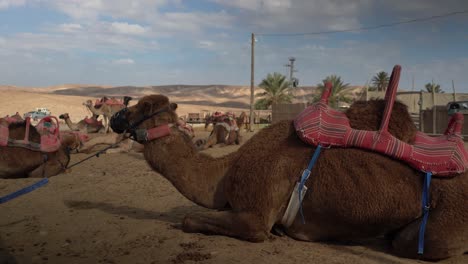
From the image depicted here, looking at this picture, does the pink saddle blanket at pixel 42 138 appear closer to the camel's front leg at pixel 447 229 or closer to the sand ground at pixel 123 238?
the sand ground at pixel 123 238

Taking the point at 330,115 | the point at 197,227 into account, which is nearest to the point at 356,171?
the point at 330,115

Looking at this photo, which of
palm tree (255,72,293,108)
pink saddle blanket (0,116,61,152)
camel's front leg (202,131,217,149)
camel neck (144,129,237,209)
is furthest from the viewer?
palm tree (255,72,293,108)

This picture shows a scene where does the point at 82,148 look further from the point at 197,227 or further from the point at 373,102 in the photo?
the point at 373,102

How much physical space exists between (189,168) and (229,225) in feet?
2.99

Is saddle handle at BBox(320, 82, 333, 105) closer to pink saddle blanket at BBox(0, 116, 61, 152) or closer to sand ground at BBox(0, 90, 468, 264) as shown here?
sand ground at BBox(0, 90, 468, 264)

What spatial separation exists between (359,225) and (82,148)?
12.5 meters

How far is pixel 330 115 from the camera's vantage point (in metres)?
5.10

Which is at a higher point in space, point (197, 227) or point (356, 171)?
point (356, 171)

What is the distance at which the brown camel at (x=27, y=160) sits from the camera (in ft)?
28.4

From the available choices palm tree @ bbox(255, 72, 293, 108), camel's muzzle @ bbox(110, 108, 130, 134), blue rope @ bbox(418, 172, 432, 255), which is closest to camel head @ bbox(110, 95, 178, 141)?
camel's muzzle @ bbox(110, 108, 130, 134)

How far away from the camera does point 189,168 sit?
17.9 feet

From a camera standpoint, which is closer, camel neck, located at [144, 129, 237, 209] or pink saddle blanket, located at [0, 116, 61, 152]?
camel neck, located at [144, 129, 237, 209]

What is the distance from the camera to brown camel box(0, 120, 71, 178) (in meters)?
8.65

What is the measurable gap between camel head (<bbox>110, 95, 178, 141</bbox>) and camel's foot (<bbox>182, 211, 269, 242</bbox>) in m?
1.30
